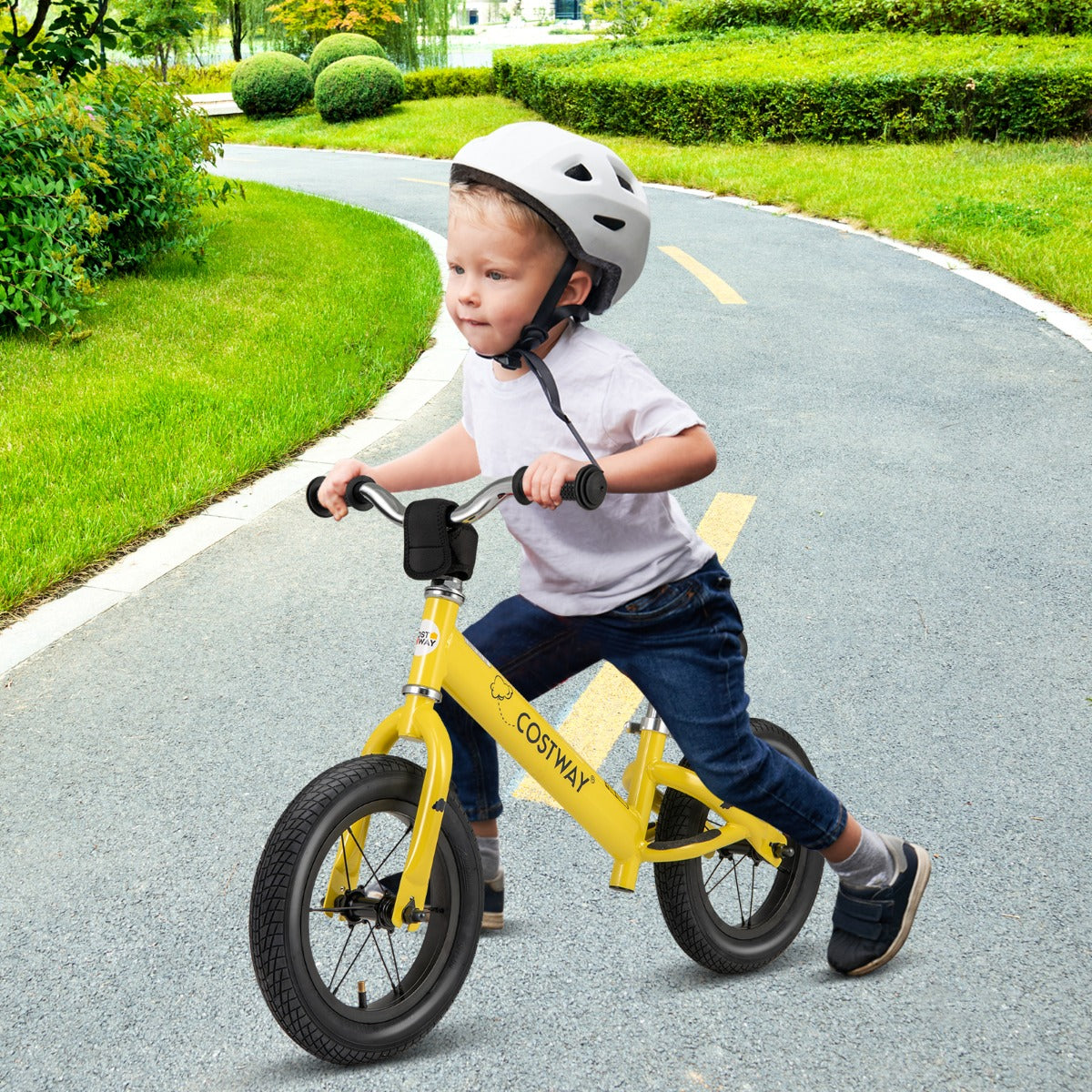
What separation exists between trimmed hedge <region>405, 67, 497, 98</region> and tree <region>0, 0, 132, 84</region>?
828 inches

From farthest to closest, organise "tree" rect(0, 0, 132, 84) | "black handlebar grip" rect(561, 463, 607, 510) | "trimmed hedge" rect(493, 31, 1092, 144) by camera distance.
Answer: "trimmed hedge" rect(493, 31, 1092, 144)
"tree" rect(0, 0, 132, 84)
"black handlebar grip" rect(561, 463, 607, 510)

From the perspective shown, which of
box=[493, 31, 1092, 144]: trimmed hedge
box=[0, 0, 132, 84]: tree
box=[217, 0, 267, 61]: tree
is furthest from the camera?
box=[217, 0, 267, 61]: tree

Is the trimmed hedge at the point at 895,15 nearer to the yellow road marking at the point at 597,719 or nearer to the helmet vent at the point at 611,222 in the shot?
the yellow road marking at the point at 597,719

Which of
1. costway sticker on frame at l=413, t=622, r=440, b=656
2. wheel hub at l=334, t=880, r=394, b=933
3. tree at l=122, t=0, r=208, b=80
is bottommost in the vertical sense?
wheel hub at l=334, t=880, r=394, b=933

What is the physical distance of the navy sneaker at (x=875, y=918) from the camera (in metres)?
2.56

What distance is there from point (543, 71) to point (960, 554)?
20726 millimetres

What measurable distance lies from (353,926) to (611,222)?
1.36 m

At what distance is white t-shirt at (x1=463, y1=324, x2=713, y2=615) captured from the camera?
6.95 feet

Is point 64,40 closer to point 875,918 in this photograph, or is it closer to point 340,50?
point 875,918

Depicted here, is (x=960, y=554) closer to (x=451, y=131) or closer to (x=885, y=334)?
(x=885, y=334)

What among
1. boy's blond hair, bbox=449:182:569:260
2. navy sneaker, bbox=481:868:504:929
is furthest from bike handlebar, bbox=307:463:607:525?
navy sneaker, bbox=481:868:504:929

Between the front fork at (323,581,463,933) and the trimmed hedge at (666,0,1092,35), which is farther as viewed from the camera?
the trimmed hedge at (666,0,1092,35)

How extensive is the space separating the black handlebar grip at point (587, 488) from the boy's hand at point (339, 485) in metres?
0.49

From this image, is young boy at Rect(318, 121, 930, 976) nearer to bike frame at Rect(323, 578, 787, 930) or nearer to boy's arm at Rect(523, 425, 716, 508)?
boy's arm at Rect(523, 425, 716, 508)
